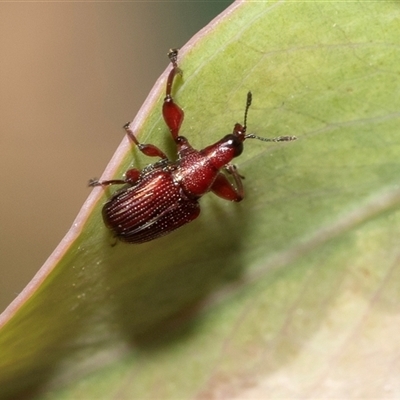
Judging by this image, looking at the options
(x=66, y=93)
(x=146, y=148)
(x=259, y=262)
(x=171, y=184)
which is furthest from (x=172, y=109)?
(x=66, y=93)

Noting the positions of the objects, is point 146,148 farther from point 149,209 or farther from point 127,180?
point 149,209

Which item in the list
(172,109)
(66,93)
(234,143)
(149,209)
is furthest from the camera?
(66,93)

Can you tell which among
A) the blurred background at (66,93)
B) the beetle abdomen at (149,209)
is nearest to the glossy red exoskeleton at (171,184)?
the beetle abdomen at (149,209)

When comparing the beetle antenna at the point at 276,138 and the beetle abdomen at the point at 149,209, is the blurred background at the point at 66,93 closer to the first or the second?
the beetle abdomen at the point at 149,209

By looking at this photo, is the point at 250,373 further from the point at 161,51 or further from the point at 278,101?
the point at 161,51

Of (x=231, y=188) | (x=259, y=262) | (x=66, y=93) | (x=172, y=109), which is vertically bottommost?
(x=259, y=262)

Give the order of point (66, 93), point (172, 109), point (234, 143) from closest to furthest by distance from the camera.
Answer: point (172, 109) < point (234, 143) < point (66, 93)

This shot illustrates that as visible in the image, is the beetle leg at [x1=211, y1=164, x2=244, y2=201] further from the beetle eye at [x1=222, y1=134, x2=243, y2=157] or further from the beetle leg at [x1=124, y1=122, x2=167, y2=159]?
the beetle leg at [x1=124, y1=122, x2=167, y2=159]

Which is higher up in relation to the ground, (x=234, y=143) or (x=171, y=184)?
(x=234, y=143)
